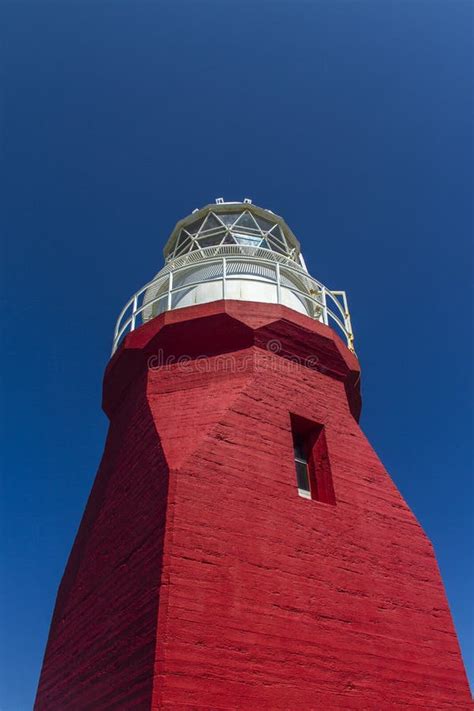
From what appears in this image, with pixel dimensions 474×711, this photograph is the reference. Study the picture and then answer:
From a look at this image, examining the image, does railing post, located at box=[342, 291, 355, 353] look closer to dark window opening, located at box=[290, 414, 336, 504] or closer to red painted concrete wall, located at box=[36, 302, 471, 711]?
red painted concrete wall, located at box=[36, 302, 471, 711]

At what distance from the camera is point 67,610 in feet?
28.4

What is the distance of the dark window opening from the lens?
8721mm

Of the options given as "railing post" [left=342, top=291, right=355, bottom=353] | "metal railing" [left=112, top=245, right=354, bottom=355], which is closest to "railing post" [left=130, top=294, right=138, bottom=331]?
"metal railing" [left=112, top=245, right=354, bottom=355]

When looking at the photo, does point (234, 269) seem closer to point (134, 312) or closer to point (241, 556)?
point (134, 312)

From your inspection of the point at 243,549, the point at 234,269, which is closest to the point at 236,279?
the point at 234,269

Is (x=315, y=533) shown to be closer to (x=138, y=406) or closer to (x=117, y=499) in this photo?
(x=117, y=499)

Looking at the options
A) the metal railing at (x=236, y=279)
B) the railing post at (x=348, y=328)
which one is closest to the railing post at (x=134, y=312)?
the metal railing at (x=236, y=279)

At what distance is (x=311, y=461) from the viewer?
30.1ft

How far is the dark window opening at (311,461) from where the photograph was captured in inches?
343

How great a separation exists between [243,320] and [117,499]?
3.45 metres

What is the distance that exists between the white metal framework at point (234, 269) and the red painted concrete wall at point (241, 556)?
133cm

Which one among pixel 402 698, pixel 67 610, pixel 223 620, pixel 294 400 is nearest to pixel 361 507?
pixel 294 400

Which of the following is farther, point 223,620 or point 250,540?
point 250,540

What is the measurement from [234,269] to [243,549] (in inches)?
269
